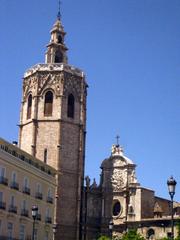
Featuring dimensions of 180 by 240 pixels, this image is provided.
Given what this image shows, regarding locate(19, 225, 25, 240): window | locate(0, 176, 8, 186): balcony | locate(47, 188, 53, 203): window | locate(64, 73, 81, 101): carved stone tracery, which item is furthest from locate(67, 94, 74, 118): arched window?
locate(0, 176, 8, 186): balcony

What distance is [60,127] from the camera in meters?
61.9

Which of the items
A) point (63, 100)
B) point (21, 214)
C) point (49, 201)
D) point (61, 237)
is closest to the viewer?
point (21, 214)

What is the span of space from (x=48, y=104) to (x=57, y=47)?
8540 mm

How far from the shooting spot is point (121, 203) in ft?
215

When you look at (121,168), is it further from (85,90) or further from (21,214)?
(21,214)

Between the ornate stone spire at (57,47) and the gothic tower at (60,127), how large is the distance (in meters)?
2.06

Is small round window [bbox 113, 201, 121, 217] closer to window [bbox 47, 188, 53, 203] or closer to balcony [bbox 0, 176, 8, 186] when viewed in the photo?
window [bbox 47, 188, 53, 203]

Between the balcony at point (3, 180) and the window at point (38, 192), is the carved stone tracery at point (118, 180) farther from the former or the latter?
the balcony at point (3, 180)

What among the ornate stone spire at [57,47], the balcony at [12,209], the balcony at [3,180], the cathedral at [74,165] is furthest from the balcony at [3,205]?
the ornate stone spire at [57,47]

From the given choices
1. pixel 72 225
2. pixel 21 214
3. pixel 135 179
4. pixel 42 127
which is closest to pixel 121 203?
pixel 135 179

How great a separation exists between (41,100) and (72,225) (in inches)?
566

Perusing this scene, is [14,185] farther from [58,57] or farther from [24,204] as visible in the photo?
[58,57]

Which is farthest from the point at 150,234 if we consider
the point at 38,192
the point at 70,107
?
the point at 38,192

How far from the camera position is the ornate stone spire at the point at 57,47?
67938 millimetres
